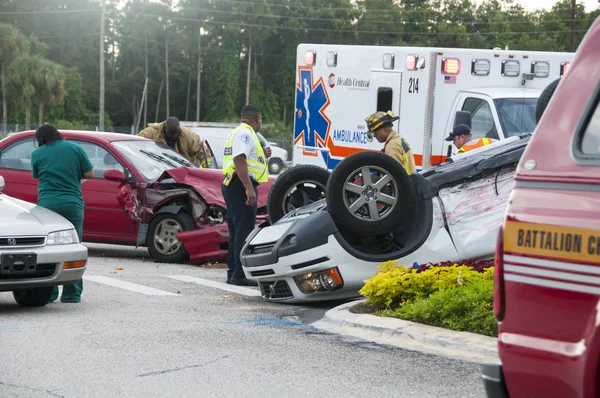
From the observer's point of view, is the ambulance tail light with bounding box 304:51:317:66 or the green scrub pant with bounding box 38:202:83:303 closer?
the green scrub pant with bounding box 38:202:83:303

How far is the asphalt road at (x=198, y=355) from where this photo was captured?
650 cm

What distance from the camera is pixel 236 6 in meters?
102

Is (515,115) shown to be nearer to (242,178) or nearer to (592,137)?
(242,178)

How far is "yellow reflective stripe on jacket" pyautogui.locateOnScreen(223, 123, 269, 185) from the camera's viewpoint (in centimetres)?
1141

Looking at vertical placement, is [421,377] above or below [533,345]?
below

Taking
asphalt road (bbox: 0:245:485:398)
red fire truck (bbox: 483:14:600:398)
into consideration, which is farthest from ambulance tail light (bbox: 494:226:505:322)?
asphalt road (bbox: 0:245:485:398)

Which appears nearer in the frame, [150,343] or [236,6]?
[150,343]

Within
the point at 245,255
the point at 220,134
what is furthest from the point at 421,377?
the point at 220,134

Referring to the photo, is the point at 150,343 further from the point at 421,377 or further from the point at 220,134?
the point at 220,134

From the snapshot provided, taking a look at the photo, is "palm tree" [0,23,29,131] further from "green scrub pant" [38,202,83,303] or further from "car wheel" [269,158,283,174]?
"green scrub pant" [38,202,83,303]

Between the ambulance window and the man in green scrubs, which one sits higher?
the ambulance window

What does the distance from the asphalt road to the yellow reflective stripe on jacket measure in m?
1.44

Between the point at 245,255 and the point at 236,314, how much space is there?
2.75 ft

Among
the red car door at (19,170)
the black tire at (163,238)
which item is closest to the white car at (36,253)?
the black tire at (163,238)
